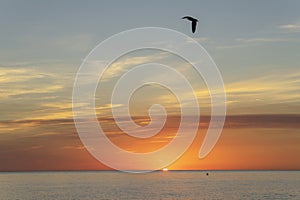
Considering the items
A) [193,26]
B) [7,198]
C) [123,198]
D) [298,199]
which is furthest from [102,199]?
[193,26]

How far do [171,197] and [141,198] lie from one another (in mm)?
7983

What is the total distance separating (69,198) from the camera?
135 metres

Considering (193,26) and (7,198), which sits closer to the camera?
(193,26)

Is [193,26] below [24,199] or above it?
above

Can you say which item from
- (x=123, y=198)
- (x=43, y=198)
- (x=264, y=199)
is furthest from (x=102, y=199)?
(x=264, y=199)

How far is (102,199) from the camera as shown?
130m

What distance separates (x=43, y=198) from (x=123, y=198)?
21252mm

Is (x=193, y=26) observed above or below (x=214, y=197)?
above

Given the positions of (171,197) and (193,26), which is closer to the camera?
(193,26)

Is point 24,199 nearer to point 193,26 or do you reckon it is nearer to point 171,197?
point 171,197

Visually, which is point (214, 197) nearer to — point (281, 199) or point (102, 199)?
point (281, 199)

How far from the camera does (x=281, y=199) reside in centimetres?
13388

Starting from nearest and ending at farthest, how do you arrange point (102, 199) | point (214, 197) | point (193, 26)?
point (193, 26)
point (102, 199)
point (214, 197)

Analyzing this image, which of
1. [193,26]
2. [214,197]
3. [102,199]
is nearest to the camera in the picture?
[193,26]
